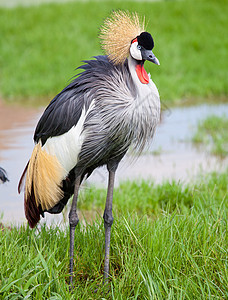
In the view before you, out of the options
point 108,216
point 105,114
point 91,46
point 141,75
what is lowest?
point 108,216

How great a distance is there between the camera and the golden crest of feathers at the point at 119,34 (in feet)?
9.08

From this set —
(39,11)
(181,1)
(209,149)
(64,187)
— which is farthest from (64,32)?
(64,187)

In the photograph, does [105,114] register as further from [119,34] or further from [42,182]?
[42,182]

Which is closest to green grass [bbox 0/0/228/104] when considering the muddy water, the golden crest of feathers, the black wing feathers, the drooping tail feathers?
the muddy water

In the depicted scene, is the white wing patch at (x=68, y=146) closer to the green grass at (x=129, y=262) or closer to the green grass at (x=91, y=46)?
the green grass at (x=129, y=262)

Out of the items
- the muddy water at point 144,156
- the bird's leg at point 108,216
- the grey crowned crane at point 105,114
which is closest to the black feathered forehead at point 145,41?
the grey crowned crane at point 105,114

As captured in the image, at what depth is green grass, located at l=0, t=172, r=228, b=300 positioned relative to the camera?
2668 millimetres

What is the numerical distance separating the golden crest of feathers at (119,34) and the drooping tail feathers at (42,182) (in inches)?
28.5

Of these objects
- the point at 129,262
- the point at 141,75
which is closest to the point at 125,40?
the point at 141,75

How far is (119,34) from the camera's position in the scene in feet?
9.11

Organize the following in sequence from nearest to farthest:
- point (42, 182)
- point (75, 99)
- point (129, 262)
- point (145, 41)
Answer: point (145, 41), point (75, 99), point (129, 262), point (42, 182)

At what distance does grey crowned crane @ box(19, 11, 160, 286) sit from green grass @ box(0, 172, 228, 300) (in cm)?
18

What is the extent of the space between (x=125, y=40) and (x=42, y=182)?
40.1 inches

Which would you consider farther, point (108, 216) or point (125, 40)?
point (108, 216)
